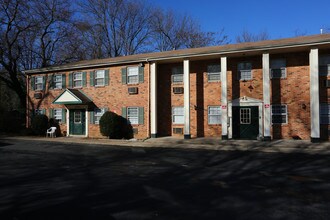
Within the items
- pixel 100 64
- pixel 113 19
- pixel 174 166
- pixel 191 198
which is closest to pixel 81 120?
pixel 100 64

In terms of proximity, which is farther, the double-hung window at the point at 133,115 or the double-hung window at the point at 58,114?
the double-hung window at the point at 58,114

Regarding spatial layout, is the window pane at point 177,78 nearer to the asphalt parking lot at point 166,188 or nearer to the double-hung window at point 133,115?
the double-hung window at point 133,115

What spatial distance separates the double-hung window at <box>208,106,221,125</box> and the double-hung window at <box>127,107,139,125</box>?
4.76m

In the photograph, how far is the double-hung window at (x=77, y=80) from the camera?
73.2 ft

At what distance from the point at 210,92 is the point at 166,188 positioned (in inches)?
498

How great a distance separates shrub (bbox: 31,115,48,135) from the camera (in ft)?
73.7

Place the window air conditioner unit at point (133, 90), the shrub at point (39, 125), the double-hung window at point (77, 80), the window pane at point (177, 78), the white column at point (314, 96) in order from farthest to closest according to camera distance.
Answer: the shrub at point (39, 125), the double-hung window at point (77, 80), the window air conditioner unit at point (133, 90), the window pane at point (177, 78), the white column at point (314, 96)

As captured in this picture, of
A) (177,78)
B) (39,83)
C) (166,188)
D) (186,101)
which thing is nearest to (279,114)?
(186,101)

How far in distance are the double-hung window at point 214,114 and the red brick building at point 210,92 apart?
2.4 inches

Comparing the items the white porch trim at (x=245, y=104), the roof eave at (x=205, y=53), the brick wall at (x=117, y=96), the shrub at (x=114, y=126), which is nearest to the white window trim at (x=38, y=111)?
the brick wall at (x=117, y=96)

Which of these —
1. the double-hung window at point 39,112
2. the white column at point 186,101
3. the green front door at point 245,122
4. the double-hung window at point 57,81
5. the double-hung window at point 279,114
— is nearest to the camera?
the double-hung window at point 279,114

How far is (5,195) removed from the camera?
6.31 metres

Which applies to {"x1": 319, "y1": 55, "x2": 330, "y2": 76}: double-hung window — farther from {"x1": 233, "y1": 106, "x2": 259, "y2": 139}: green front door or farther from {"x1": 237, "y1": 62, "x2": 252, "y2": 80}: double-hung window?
{"x1": 233, "y1": 106, "x2": 259, "y2": 139}: green front door

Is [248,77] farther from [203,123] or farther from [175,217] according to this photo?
[175,217]
